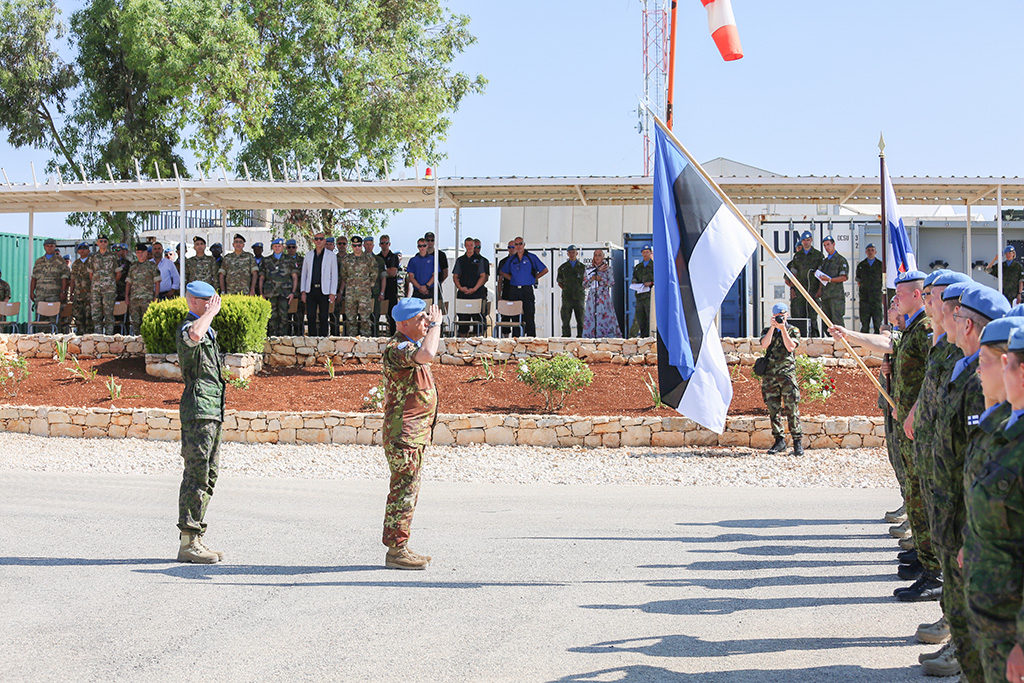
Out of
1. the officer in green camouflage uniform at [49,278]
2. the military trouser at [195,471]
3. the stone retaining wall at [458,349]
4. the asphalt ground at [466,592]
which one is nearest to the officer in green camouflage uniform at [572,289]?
the stone retaining wall at [458,349]

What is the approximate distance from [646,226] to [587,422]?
13.1 m

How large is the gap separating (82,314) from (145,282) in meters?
2.04

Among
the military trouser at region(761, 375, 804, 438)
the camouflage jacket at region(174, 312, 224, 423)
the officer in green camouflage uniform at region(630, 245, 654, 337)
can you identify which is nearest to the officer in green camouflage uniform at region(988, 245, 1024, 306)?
the officer in green camouflage uniform at region(630, 245, 654, 337)

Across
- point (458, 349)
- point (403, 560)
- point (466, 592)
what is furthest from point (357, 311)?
point (466, 592)

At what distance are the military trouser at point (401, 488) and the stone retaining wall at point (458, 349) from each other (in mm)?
10172

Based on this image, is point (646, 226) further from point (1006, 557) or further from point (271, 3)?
point (1006, 557)

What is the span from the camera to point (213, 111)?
27.0 meters

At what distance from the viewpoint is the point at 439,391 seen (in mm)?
14953

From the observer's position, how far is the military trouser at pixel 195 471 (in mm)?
6840

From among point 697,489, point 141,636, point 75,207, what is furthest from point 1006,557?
point 75,207

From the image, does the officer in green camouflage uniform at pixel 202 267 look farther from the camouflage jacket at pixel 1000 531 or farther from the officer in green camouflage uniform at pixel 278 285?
the camouflage jacket at pixel 1000 531

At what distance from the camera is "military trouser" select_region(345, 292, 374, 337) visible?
18141 mm

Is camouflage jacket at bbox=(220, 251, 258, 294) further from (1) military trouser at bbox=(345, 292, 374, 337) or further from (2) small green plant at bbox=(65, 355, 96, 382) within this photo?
(2) small green plant at bbox=(65, 355, 96, 382)

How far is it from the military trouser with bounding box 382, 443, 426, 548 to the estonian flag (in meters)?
1.73
